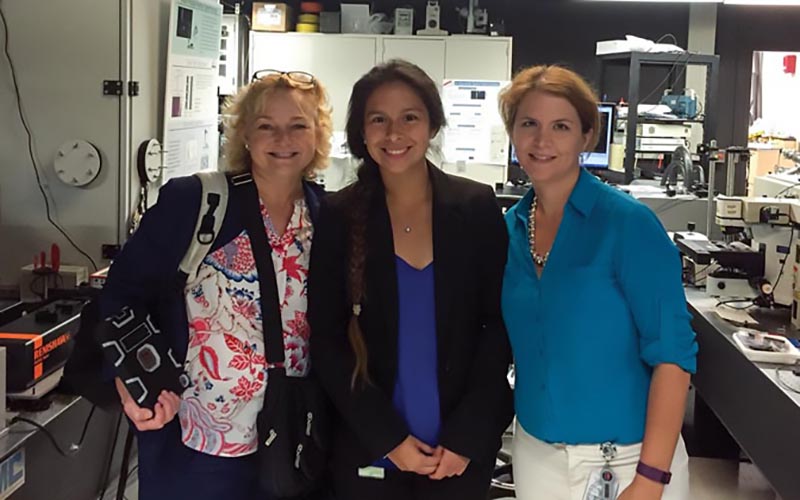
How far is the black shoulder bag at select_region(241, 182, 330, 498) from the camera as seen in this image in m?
1.68

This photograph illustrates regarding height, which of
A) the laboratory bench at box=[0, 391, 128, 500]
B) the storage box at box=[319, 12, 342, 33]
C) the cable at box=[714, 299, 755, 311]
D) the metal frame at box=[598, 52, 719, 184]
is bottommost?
the laboratory bench at box=[0, 391, 128, 500]

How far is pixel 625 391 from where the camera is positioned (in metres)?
1.54

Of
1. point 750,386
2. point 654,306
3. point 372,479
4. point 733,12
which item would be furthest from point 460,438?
point 733,12

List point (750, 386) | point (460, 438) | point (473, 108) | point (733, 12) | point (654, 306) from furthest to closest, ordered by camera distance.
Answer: point (733, 12), point (473, 108), point (750, 386), point (460, 438), point (654, 306)

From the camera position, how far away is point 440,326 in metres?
1.67

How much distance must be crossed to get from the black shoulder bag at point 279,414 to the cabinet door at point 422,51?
14.9 ft

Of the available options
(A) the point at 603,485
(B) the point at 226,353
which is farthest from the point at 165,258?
(A) the point at 603,485

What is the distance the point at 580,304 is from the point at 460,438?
15.2 inches

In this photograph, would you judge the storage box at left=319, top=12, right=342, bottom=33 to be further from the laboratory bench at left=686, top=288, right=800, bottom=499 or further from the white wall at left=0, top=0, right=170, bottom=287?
the laboratory bench at left=686, top=288, right=800, bottom=499

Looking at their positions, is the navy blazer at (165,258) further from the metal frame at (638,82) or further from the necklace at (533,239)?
the metal frame at (638,82)

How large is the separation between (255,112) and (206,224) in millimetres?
289

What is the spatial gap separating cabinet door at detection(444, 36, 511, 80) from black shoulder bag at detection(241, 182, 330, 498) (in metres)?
4.57

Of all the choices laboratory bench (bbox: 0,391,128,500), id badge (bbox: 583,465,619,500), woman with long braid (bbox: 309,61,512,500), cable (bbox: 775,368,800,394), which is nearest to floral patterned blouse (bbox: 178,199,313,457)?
woman with long braid (bbox: 309,61,512,500)

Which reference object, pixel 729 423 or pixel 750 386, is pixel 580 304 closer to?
pixel 750 386
